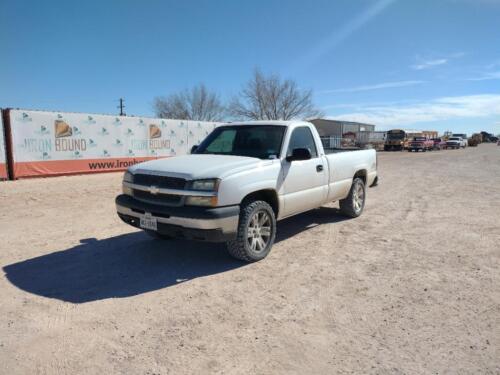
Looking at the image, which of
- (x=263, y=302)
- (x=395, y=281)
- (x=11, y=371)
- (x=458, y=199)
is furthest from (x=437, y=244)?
(x=11, y=371)

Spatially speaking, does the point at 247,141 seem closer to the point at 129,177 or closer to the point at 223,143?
the point at 223,143

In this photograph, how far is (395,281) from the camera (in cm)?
427

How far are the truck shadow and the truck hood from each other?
119 cm

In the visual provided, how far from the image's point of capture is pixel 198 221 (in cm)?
414

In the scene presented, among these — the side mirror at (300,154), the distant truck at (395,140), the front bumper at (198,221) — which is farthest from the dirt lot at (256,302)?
the distant truck at (395,140)

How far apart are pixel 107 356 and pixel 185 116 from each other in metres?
62.8

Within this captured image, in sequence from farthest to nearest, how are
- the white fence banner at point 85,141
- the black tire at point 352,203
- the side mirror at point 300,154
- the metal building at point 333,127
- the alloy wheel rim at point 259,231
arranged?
1. the metal building at point 333,127
2. the white fence banner at point 85,141
3. the black tire at point 352,203
4. the side mirror at point 300,154
5. the alloy wheel rim at point 259,231

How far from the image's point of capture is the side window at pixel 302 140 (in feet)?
18.5

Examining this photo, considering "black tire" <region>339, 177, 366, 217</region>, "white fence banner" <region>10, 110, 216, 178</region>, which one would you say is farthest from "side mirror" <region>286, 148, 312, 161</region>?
"white fence banner" <region>10, 110, 216, 178</region>

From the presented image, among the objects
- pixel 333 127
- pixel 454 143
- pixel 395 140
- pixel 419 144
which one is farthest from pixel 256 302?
pixel 333 127

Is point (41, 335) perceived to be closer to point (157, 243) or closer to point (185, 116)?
point (157, 243)

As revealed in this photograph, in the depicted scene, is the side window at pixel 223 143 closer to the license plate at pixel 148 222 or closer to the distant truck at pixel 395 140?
the license plate at pixel 148 222

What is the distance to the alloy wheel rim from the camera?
474cm

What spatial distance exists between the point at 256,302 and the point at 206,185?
1.40 m
